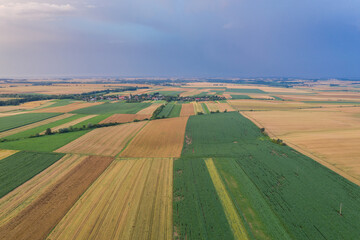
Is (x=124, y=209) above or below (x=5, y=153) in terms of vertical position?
below

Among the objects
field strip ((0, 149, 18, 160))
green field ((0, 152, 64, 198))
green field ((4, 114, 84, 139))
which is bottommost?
green field ((0, 152, 64, 198))

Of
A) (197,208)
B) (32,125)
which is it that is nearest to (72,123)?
(32,125)

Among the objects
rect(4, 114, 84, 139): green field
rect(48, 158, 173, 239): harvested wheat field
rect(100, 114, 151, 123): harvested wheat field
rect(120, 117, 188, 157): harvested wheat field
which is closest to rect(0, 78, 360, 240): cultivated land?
rect(48, 158, 173, 239): harvested wheat field

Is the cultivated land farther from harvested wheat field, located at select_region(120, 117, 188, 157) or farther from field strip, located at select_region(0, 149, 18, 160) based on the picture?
field strip, located at select_region(0, 149, 18, 160)

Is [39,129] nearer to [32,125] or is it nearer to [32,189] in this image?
[32,125]

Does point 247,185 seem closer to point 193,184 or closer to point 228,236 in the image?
point 193,184
